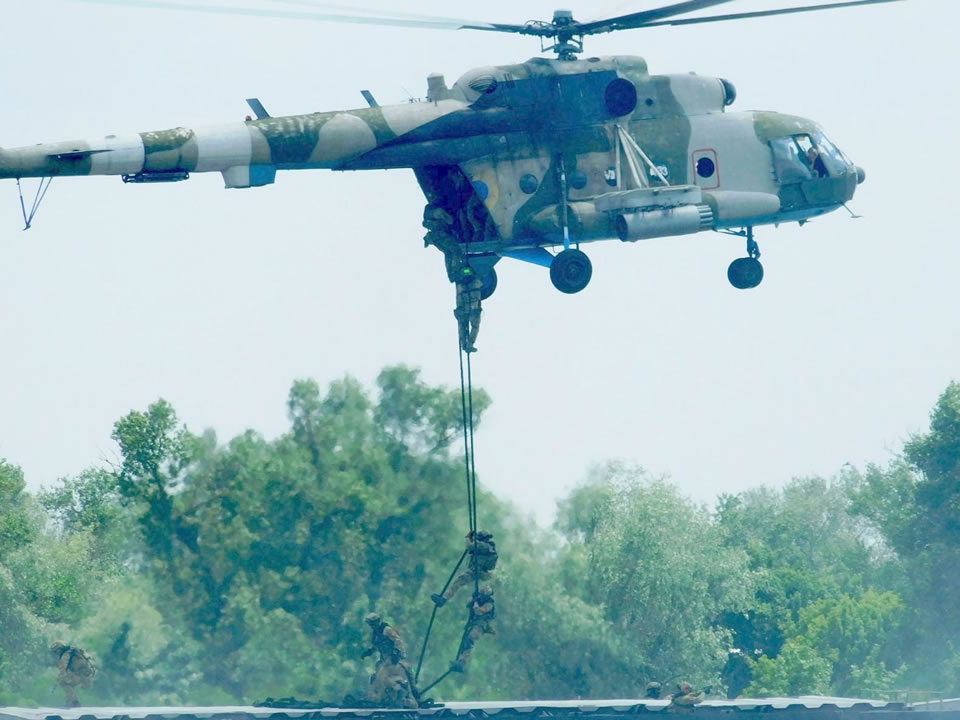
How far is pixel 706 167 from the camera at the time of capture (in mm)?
30984

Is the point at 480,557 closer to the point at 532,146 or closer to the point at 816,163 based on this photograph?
the point at 532,146

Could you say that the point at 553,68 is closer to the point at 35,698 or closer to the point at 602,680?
the point at 35,698

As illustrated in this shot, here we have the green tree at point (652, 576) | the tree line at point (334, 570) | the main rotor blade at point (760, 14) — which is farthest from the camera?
the green tree at point (652, 576)

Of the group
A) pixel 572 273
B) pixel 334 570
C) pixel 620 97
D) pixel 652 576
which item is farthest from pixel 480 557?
pixel 652 576

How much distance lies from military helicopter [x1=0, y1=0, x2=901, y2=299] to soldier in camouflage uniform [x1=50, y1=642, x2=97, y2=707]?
10184 mm

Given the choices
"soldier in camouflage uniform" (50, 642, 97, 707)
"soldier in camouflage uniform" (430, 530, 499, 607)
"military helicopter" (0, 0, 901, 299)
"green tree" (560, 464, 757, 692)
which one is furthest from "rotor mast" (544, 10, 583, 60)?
"green tree" (560, 464, 757, 692)

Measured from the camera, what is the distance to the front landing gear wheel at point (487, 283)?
3039cm

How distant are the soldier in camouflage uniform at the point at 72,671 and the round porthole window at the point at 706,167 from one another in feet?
42.0

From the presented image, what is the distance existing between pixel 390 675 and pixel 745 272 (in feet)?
25.3

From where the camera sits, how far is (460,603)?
149 feet

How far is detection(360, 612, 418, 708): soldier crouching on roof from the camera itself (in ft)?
107

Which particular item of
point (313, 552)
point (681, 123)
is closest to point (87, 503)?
point (313, 552)

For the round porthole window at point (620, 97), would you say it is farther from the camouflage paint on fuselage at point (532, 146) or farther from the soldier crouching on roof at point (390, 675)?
the soldier crouching on roof at point (390, 675)

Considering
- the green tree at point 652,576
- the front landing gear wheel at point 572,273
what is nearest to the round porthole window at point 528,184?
the front landing gear wheel at point 572,273
